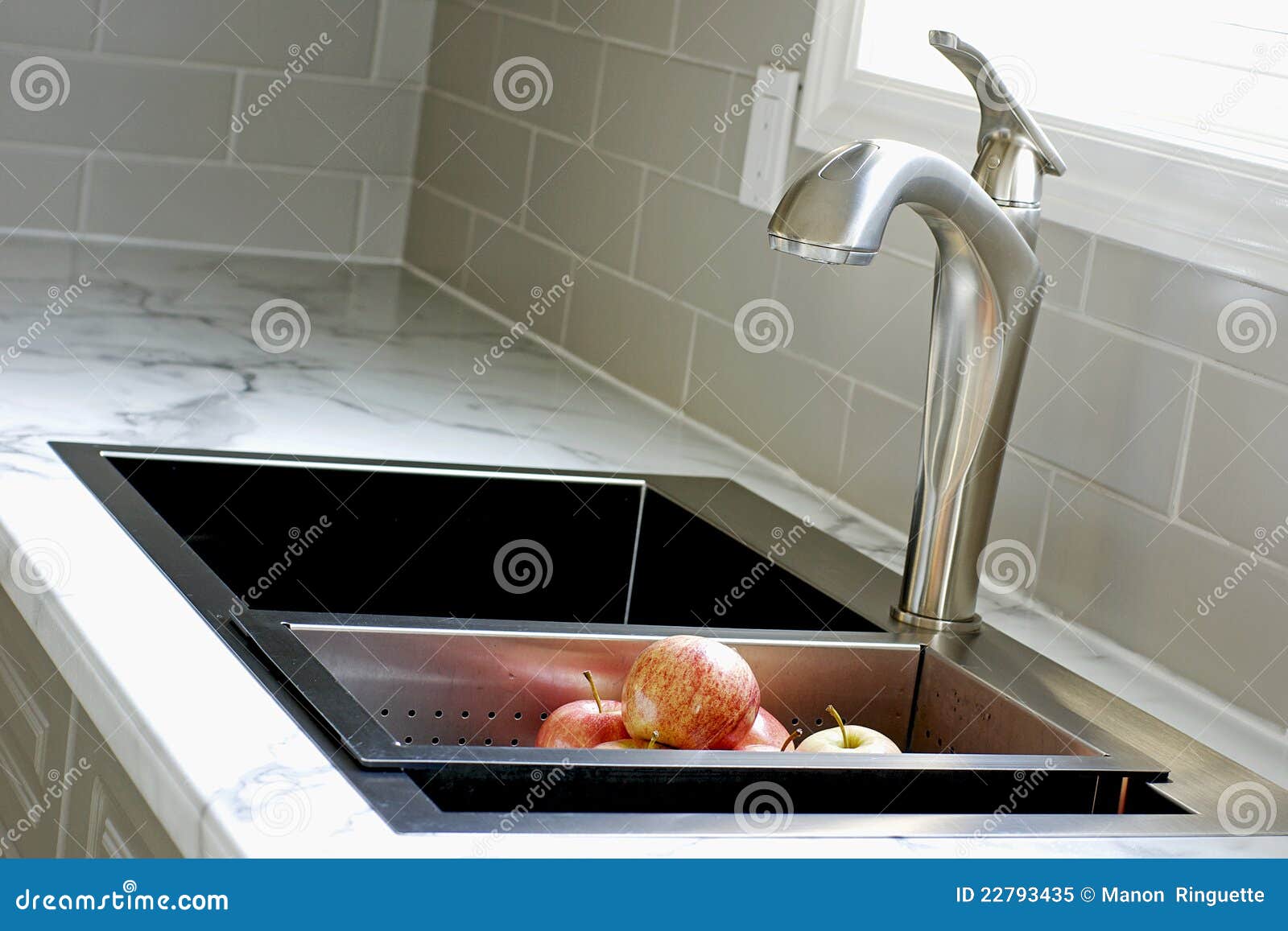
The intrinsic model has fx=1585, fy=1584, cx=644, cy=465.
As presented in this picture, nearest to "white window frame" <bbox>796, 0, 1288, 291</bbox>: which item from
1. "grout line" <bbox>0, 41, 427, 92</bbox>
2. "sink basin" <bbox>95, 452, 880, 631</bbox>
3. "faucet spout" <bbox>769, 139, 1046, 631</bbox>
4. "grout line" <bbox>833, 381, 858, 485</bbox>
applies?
"faucet spout" <bbox>769, 139, 1046, 631</bbox>

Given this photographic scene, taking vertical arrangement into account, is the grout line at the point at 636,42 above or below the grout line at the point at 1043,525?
above

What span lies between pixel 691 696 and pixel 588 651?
0.12 metres

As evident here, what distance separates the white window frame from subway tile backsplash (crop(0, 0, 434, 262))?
97 centimetres

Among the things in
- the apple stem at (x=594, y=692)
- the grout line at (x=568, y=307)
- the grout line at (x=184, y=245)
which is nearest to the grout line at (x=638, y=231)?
the grout line at (x=568, y=307)

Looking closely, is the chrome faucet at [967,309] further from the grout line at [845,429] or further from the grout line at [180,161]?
the grout line at [180,161]

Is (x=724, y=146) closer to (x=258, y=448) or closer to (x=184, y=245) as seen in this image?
(x=258, y=448)

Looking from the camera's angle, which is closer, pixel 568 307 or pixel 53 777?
pixel 53 777

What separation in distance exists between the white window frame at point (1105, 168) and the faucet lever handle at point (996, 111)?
0.11 m

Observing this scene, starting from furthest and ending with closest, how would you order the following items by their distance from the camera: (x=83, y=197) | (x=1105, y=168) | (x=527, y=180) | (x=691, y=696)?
1. (x=83, y=197)
2. (x=527, y=180)
3. (x=1105, y=168)
4. (x=691, y=696)

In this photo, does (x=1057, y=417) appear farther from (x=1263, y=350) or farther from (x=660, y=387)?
(x=660, y=387)

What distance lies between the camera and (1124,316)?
1199 mm

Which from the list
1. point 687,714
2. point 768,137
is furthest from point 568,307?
point 687,714

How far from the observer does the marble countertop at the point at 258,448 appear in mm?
776

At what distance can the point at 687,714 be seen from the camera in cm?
97
